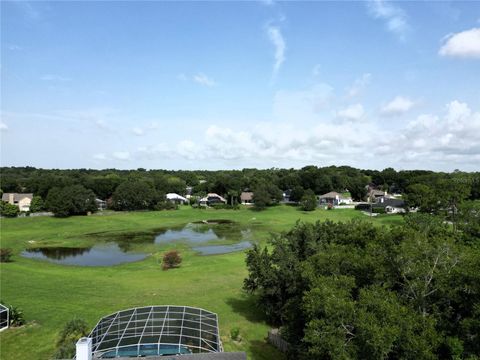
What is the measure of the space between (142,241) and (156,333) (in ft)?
138

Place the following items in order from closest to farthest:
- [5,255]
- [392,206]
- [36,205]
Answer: [5,255] < [36,205] < [392,206]

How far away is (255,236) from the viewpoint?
61.8 m

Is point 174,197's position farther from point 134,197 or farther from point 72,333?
point 72,333

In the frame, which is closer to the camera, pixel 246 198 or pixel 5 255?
pixel 5 255

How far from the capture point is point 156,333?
17328 mm

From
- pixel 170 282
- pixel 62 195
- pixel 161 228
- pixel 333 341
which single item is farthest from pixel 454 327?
pixel 62 195

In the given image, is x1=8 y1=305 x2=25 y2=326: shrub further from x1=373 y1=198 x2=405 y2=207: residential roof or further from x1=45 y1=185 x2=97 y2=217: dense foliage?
x1=373 y1=198 x2=405 y2=207: residential roof

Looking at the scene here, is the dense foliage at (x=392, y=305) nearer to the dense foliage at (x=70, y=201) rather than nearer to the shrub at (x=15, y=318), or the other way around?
the shrub at (x=15, y=318)

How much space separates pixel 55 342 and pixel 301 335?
1444 cm

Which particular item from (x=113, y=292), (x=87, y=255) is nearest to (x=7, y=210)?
(x=87, y=255)

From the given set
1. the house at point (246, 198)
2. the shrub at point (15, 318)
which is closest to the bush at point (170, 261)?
the shrub at point (15, 318)

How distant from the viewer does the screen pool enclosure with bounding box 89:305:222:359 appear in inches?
625

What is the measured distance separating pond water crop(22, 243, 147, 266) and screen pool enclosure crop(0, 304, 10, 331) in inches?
794

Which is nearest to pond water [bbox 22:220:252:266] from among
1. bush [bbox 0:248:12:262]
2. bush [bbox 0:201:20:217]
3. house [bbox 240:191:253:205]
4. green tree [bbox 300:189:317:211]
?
bush [bbox 0:248:12:262]
